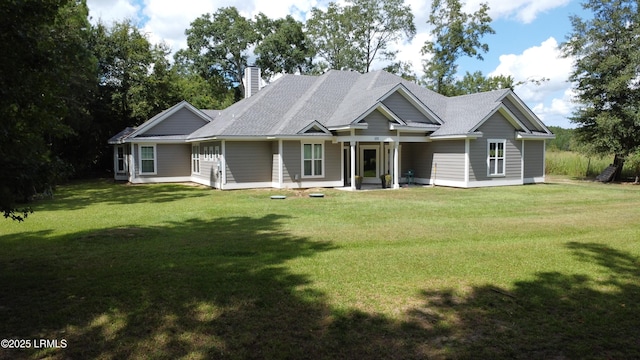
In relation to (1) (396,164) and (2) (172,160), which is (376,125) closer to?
(1) (396,164)

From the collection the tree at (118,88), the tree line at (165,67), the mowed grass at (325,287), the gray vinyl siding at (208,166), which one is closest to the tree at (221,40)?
the tree line at (165,67)

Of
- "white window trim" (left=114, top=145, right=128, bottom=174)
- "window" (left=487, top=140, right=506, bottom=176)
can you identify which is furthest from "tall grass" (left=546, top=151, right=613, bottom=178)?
"white window trim" (left=114, top=145, right=128, bottom=174)

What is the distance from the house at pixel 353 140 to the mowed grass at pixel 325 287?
9.66 meters

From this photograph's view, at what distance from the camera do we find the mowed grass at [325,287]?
4.39 metres

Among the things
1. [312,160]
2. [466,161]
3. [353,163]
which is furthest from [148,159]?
[466,161]

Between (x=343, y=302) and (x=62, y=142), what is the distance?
102 feet

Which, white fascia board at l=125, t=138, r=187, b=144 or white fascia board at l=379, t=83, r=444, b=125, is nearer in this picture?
white fascia board at l=379, t=83, r=444, b=125

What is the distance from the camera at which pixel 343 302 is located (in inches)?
215

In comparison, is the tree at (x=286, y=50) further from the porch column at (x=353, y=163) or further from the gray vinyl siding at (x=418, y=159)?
the porch column at (x=353, y=163)

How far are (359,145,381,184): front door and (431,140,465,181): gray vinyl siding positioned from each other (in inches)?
116

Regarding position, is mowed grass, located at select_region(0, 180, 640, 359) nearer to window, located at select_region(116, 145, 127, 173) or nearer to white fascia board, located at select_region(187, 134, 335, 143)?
white fascia board, located at select_region(187, 134, 335, 143)

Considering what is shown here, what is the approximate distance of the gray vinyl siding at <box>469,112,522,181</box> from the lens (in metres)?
22.1

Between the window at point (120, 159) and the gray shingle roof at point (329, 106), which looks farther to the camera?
the window at point (120, 159)

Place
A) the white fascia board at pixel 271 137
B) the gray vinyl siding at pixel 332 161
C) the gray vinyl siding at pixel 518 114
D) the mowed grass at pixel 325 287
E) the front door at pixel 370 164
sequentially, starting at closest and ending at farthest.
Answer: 1. the mowed grass at pixel 325 287
2. the white fascia board at pixel 271 137
3. the gray vinyl siding at pixel 332 161
4. the front door at pixel 370 164
5. the gray vinyl siding at pixel 518 114
